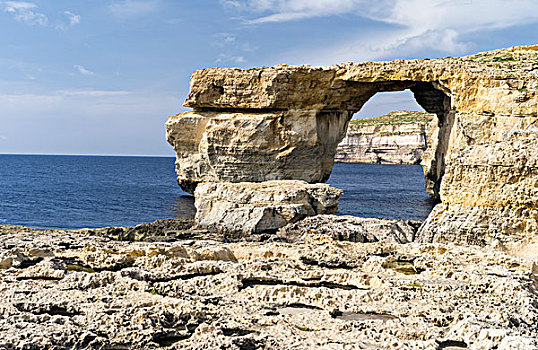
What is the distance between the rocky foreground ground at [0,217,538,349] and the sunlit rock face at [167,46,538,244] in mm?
3343

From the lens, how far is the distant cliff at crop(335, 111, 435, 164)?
95.5m

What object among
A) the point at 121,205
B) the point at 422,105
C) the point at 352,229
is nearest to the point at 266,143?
the point at 422,105

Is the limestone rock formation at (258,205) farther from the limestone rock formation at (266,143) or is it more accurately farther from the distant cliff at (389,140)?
the distant cliff at (389,140)

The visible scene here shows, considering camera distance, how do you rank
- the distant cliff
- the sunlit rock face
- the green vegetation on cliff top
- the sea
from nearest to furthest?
1. the sunlit rock face
2. the sea
3. the distant cliff
4. the green vegetation on cliff top

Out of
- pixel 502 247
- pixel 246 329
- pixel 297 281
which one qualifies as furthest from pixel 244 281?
pixel 502 247

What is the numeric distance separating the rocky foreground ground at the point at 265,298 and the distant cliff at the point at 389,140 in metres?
82.0

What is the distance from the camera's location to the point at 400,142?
101062mm

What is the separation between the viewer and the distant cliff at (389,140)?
9550 cm

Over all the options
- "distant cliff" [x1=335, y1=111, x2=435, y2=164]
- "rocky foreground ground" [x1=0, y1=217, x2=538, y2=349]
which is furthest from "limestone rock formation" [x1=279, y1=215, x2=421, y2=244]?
"distant cliff" [x1=335, y1=111, x2=435, y2=164]

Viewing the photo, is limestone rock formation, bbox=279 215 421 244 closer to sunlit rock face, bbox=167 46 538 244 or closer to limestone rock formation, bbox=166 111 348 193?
sunlit rock face, bbox=167 46 538 244

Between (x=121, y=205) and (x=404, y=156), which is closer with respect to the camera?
(x=121, y=205)

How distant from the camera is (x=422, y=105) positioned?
3859 centimetres

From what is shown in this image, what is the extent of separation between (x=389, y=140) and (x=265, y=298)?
9710 cm

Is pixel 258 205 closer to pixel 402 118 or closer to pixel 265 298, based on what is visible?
pixel 265 298
